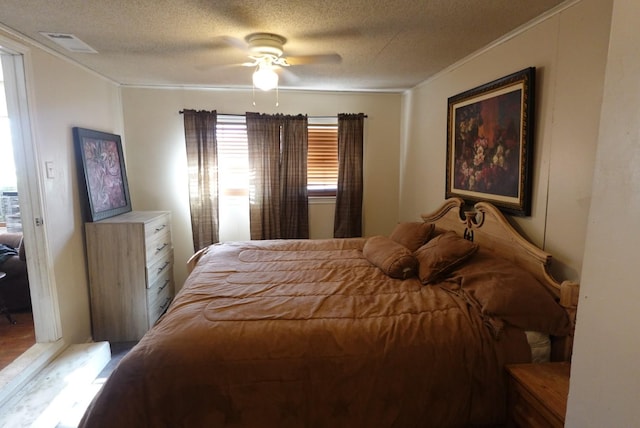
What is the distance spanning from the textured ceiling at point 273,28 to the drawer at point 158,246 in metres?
1.51

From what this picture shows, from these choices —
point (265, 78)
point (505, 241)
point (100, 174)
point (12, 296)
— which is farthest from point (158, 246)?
point (505, 241)

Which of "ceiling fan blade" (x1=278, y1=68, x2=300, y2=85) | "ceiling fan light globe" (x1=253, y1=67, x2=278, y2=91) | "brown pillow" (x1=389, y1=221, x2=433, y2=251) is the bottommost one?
"brown pillow" (x1=389, y1=221, x2=433, y2=251)

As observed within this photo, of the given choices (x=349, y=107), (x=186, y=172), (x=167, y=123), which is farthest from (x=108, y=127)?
(x=349, y=107)

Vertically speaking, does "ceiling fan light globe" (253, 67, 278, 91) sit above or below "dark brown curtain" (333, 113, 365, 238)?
above

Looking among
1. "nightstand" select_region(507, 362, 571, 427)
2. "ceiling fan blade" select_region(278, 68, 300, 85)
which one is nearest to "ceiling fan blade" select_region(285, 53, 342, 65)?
"ceiling fan blade" select_region(278, 68, 300, 85)

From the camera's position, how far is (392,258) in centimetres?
228

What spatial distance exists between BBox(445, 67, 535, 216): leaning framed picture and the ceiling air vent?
280 centimetres

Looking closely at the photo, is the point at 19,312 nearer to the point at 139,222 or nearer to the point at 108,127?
the point at 139,222

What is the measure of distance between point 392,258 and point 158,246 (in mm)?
2214

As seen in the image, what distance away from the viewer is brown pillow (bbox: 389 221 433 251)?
2602 millimetres

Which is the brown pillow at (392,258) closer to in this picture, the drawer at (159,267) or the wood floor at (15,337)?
the drawer at (159,267)

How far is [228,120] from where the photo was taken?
12.2 ft

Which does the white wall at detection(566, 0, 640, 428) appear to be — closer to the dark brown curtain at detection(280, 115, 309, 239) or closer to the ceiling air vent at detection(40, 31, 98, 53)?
the ceiling air vent at detection(40, 31, 98, 53)

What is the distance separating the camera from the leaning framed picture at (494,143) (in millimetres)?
1966
